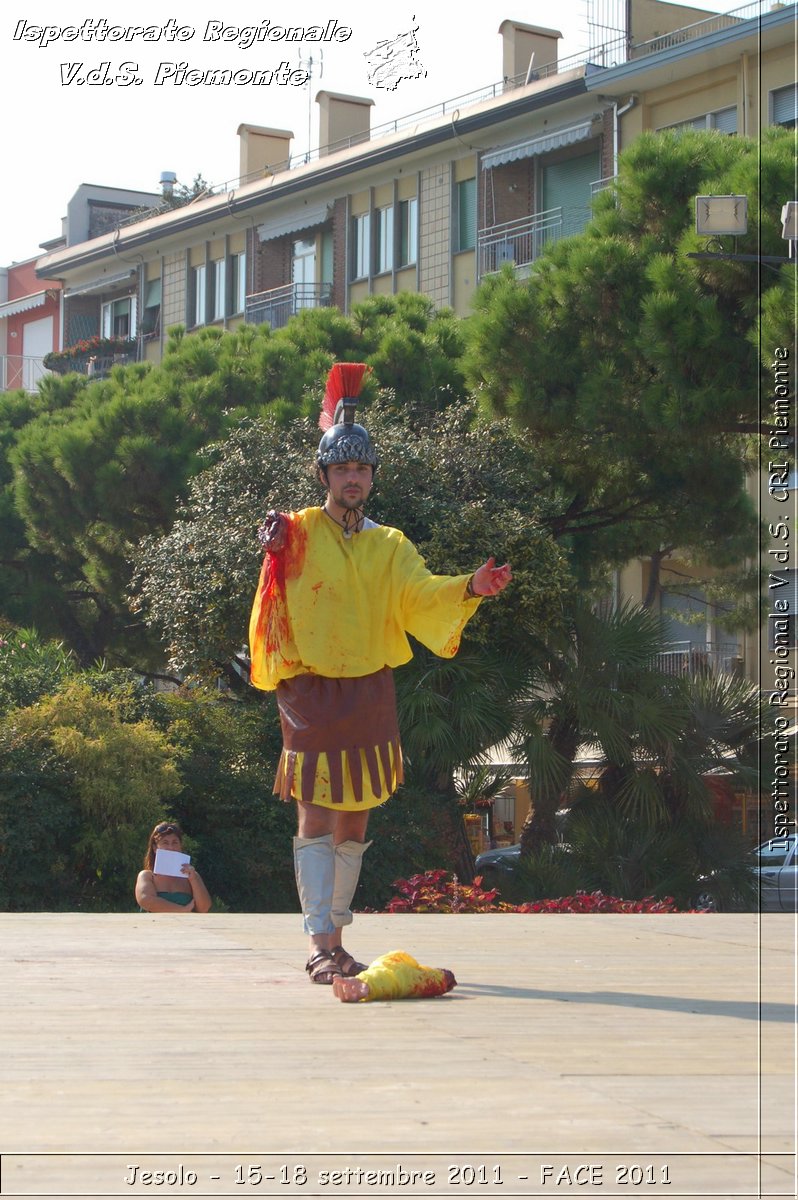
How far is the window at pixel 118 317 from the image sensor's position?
139ft

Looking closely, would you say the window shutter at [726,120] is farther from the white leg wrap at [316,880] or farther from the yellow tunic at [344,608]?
the white leg wrap at [316,880]

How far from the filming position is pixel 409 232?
33062 millimetres

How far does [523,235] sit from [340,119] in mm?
8853

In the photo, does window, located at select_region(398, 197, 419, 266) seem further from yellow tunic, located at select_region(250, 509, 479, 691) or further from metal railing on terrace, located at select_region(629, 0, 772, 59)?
yellow tunic, located at select_region(250, 509, 479, 691)

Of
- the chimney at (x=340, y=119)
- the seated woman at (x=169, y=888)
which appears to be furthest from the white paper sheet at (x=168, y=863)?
the chimney at (x=340, y=119)

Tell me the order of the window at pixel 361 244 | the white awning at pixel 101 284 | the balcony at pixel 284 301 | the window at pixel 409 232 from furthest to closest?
the white awning at pixel 101 284 < the balcony at pixel 284 301 < the window at pixel 361 244 < the window at pixel 409 232

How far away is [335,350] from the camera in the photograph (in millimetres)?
23422

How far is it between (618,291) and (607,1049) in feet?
46.9

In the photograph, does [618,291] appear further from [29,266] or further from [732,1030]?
[29,266]

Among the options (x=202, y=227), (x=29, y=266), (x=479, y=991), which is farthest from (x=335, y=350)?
(x=29, y=266)

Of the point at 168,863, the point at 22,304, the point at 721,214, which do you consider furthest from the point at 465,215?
the point at 168,863

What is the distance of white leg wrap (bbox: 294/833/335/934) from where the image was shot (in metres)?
5.86

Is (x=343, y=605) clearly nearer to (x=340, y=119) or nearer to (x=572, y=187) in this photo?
(x=572, y=187)

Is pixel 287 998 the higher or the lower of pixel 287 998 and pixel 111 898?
the higher
